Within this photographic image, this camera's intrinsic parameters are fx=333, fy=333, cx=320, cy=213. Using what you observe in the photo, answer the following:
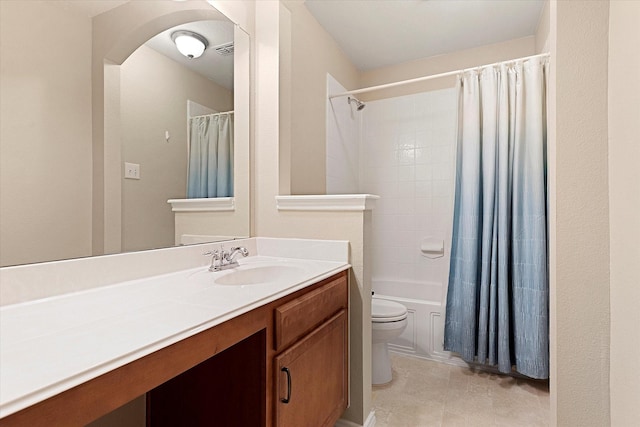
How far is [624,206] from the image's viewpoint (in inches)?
35.4

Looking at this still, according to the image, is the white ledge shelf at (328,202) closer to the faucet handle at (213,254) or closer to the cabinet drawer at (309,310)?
the cabinet drawer at (309,310)

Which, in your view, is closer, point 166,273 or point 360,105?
point 166,273

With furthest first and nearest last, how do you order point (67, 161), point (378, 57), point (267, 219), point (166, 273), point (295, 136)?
1. point (378, 57)
2. point (295, 136)
3. point (267, 219)
4. point (166, 273)
5. point (67, 161)

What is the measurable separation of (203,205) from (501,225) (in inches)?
68.9

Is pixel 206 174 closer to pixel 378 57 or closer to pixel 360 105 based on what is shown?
pixel 360 105

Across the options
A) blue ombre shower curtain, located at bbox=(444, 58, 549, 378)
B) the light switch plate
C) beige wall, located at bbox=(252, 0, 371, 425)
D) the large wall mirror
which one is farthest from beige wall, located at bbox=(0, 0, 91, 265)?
blue ombre shower curtain, located at bbox=(444, 58, 549, 378)

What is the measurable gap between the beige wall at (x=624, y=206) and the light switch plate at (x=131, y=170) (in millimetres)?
1582

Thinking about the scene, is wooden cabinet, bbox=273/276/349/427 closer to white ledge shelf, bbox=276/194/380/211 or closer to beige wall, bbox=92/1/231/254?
white ledge shelf, bbox=276/194/380/211

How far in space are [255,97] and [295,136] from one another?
335mm

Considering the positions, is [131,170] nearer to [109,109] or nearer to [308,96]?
[109,109]

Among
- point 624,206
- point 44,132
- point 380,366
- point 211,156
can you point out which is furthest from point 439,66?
point 44,132

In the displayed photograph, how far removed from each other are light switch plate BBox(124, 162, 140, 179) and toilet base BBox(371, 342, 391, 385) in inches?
64.7

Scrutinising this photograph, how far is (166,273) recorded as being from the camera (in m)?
1.34

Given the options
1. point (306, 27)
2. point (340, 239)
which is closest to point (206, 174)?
point (340, 239)
